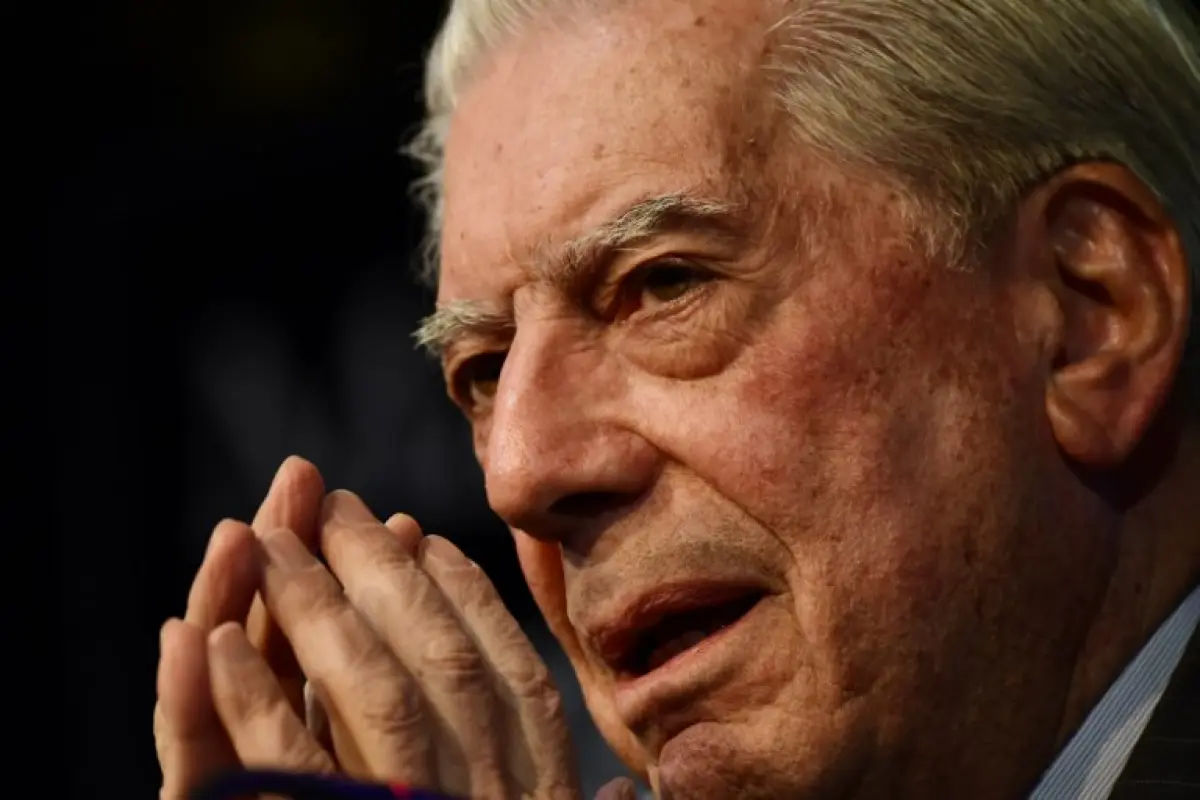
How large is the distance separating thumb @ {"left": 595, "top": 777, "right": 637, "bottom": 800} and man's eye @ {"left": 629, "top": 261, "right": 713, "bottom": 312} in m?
0.47

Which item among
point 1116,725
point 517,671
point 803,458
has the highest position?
point 803,458

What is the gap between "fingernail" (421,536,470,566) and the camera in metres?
1.43

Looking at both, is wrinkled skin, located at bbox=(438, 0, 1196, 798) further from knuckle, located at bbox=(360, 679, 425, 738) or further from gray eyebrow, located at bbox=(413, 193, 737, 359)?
knuckle, located at bbox=(360, 679, 425, 738)

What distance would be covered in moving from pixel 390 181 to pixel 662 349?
49.1 inches

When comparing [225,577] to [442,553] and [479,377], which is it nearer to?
[442,553]

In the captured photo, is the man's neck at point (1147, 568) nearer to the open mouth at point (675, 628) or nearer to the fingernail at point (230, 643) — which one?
the open mouth at point (675, 628)

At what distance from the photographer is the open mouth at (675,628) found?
132 centimetres

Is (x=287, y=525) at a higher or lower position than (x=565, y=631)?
higher

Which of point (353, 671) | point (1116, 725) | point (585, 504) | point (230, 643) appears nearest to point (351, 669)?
point (353, 671)

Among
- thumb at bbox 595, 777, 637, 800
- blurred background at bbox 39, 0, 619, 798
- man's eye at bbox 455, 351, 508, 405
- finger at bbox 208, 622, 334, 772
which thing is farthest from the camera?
blurred background at bbox 39, 0, 619, 798

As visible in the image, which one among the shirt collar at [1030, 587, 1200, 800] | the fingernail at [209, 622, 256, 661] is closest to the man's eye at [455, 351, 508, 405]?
the fingernail at [209, 622, 256, 661]

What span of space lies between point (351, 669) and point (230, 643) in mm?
108

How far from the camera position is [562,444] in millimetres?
1355

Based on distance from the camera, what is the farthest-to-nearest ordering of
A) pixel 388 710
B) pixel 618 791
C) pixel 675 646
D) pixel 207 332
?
pixel 207 332 → pixel 618 791 → pixel 675 646 → pixel 388 710
